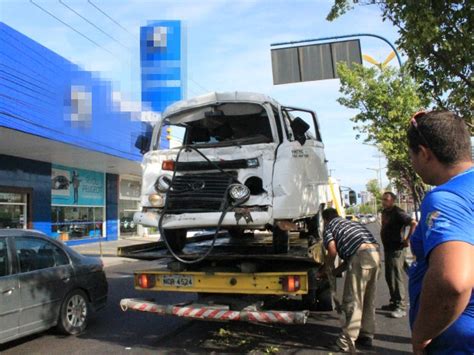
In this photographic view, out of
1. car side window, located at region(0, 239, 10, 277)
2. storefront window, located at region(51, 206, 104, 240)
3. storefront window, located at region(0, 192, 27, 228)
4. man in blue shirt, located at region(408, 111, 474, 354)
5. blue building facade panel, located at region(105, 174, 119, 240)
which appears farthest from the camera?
blue building facade panel, located at region(105, 174, 119, 240)

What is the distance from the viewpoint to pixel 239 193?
18.0 feet

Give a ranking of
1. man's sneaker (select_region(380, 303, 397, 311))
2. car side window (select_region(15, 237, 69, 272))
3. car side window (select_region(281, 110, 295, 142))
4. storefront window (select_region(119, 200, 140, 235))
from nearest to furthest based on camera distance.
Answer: car side window (select_region(15, 237, 69, 272))
car side window (select_region(281, 110, 295, 142))
man's sneaker (select_region(380, 303, 397, 311))
storefront window (select_region(119, 200, 140, 235))

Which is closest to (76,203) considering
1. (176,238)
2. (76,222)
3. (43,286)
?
(76,222)

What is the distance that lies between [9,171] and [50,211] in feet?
10.3

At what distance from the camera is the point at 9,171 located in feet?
62.1

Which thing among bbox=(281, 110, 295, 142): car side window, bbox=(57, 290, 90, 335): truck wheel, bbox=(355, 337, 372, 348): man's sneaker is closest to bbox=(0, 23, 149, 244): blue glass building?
bbox=(57, 290, 90, 335): truck wheel

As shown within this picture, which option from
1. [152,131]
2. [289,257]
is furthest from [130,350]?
[152,131]

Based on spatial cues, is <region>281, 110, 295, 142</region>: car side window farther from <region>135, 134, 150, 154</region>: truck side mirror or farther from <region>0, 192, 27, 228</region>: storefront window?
<region>0, 192, 27, 228</region>: storefront window

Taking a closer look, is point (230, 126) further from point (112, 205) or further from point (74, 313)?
point (112, 205)

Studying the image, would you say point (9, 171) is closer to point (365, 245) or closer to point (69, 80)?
point (69, 80)

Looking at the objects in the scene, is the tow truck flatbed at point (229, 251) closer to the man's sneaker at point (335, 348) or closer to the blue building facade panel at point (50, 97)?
the man's sneaker at point (335, 348)

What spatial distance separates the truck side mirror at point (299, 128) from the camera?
5.98 meters

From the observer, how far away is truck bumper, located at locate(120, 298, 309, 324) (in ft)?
17.0

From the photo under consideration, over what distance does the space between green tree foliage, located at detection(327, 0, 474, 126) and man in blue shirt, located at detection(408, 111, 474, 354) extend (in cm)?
378
